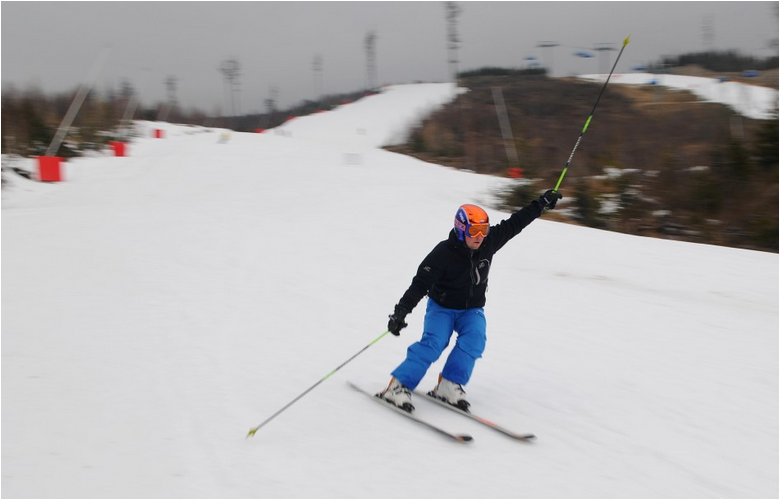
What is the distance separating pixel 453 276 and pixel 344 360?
5.71 feet

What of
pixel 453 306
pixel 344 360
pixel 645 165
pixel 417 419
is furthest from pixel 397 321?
pixel 645 165

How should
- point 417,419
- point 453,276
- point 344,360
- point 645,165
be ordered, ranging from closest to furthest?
point 417,419
point 453,276
point 344,360
point 645,165

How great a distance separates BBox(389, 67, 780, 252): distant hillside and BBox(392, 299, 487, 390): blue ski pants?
863 centimetres

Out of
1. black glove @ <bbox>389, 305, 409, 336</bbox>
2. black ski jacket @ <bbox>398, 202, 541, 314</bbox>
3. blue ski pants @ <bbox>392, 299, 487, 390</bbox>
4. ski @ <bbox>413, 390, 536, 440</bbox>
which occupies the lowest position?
ski @ <bbox>413, 390, 536, 440</bbox>

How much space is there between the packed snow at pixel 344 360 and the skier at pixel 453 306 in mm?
243

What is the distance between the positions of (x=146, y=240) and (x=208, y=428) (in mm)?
6475

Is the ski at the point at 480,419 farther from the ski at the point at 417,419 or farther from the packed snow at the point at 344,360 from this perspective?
the ski at the point at 417,419

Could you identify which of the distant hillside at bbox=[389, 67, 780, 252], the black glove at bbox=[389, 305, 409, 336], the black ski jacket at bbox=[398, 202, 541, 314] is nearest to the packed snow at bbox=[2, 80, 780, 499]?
the black glove at bbox=[389, 305, 409, 336]

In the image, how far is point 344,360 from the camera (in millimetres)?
5914

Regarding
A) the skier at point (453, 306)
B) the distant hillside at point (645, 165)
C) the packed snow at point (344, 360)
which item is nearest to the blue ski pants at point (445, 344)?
the skier at point (453, 306)

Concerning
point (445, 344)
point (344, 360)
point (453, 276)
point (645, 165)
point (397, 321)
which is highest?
point (645, 165)

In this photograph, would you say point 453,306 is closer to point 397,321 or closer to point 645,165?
point 397,321

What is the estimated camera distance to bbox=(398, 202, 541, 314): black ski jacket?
4648mm

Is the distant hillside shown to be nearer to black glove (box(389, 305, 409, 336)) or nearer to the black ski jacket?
the black ski jacket
